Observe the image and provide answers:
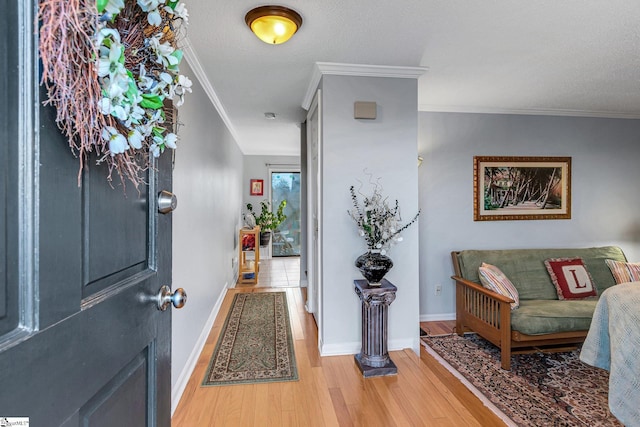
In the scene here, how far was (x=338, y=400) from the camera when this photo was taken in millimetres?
1993

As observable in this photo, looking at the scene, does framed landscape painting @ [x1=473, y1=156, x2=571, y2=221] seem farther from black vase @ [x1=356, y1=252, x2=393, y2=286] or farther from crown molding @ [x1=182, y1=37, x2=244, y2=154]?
crown molding @ [x1=182, y1=37, x2=244, y2=154]

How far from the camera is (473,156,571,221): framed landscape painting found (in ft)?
11.8

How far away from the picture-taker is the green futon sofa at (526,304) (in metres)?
2.54

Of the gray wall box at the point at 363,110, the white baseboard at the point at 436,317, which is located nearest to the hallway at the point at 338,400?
the white baseboard at the point at 436,317

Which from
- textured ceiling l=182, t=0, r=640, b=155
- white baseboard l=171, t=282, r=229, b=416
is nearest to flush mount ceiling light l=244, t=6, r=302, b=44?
textured ceiling l=182, t=0, r=640, b=155

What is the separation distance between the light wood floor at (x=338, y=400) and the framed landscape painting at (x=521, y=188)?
200 centimetres

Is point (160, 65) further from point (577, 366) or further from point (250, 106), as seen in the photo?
point (577, 366)

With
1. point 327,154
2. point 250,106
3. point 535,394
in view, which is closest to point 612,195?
point 535,394

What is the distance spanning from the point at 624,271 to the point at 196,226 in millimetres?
3967

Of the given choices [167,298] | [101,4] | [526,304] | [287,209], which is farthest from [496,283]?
[287,209]

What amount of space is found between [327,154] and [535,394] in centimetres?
224

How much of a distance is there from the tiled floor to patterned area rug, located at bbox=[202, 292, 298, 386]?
0.99m

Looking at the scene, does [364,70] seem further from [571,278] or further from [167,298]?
[571,278]

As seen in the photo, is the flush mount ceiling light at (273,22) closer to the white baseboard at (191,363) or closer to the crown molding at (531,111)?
the crown molding at (531,111)
